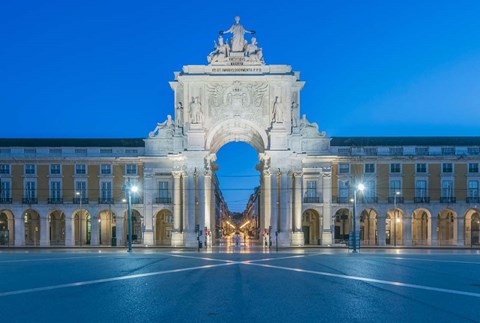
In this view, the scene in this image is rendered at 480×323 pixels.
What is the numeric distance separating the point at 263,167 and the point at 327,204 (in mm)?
9954

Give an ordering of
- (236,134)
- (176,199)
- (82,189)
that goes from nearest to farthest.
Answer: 1. (176,199)
2. (82,189)
3. (236,134)

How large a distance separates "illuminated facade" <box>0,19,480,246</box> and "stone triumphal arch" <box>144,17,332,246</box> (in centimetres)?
13

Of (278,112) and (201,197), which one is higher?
(278,112)

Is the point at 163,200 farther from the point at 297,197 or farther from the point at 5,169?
the point at 5,169

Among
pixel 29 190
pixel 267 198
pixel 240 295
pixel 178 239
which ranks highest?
pixel 29 190

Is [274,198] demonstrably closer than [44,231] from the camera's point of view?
Yes

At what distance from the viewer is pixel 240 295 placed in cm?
1767

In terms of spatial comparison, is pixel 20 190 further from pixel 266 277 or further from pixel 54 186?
pixel 266 277

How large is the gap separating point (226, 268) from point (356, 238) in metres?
22.6

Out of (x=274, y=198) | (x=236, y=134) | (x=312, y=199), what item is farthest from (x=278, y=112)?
(x=312, y=199)

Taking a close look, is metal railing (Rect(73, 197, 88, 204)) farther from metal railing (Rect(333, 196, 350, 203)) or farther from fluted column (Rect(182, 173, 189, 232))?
metal railing (Rect(333, 196, 350, 203))

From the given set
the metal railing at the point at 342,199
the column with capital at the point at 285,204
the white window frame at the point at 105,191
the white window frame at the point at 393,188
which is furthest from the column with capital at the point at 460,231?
the white window frame at the point at 105,191

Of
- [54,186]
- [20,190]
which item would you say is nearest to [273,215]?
[54,186]

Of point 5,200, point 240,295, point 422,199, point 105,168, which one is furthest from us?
point 105,168
